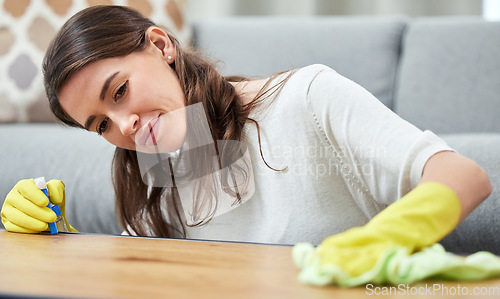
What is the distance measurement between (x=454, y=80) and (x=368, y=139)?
2.94 feet

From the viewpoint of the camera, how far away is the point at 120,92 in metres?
0.83

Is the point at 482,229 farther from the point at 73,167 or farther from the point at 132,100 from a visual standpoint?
the point at 73,167

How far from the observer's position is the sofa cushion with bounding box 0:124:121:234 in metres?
1.28

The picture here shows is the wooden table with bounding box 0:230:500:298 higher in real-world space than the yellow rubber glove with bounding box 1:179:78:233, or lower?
higher

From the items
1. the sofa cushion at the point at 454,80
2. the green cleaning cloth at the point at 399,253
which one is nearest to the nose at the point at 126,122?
the green cleaning cloth at the point at 399,253

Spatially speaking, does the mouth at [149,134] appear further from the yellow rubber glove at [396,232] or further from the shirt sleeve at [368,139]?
the yellow rubber glove at [396,232]

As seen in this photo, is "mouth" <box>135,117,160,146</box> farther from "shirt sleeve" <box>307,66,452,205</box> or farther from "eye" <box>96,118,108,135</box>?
"shirt sleeve" <box>307,66,452,205</box>

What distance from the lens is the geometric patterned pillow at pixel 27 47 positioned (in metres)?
1.75

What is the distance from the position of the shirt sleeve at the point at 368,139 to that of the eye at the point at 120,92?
28 centimetres

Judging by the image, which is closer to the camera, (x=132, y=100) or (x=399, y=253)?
(x=399, y=253)

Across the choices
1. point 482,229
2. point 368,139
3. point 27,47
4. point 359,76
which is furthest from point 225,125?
point 27,47

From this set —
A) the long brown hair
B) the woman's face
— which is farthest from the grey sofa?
the woman's face

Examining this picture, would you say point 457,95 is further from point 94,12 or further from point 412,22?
point 94,12

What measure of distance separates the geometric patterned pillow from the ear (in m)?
0.89
